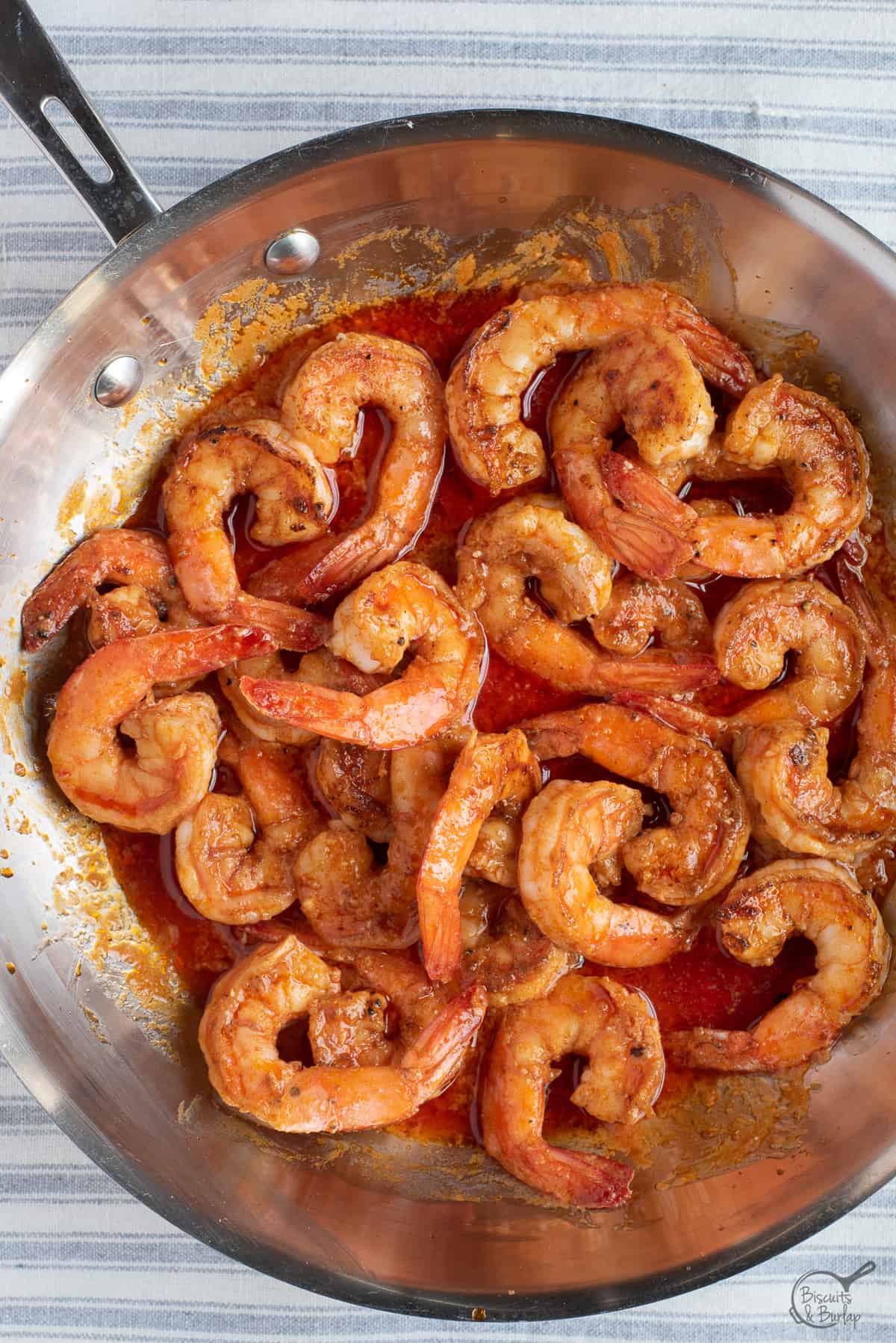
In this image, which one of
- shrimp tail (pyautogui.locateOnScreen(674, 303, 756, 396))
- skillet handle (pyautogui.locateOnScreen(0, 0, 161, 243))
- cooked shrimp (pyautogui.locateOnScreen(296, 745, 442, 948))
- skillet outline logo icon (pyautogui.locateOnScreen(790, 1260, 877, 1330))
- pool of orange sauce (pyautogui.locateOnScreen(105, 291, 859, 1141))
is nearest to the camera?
skillet handle (pyautogui.locateOnScreen(0, 0, 161, 243))

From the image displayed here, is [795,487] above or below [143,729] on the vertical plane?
above

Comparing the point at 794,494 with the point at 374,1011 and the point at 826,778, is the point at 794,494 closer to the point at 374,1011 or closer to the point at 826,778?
the point at 826,778

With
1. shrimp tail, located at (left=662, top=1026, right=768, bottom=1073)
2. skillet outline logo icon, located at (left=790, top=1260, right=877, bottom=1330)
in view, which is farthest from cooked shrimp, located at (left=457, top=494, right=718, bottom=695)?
skillet outline logo icon, located at (left=790, top=1260, right=877, bottom=1330)

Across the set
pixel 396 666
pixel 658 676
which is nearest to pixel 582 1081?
pixel 658 676

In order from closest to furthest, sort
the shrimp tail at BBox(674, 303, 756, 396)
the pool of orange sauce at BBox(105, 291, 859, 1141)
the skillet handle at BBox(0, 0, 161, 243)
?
the skillet handle at BBox(0, 0, 161, 243)
the shrimp tail at BBox(674, 303, 756, 396)
the pool of orange sauce at BBox(105, 291, 859, 1141)

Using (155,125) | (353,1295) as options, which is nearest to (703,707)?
(353,1295)

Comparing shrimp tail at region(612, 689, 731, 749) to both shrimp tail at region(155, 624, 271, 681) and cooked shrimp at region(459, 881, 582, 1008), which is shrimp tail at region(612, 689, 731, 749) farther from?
shrimp tail at region(155, 624, 271, 681)

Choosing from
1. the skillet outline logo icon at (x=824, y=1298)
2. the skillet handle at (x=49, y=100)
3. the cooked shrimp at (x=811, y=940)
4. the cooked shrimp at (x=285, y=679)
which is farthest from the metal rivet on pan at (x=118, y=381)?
the skillet outline logo icon at (x=824, y=1298)
